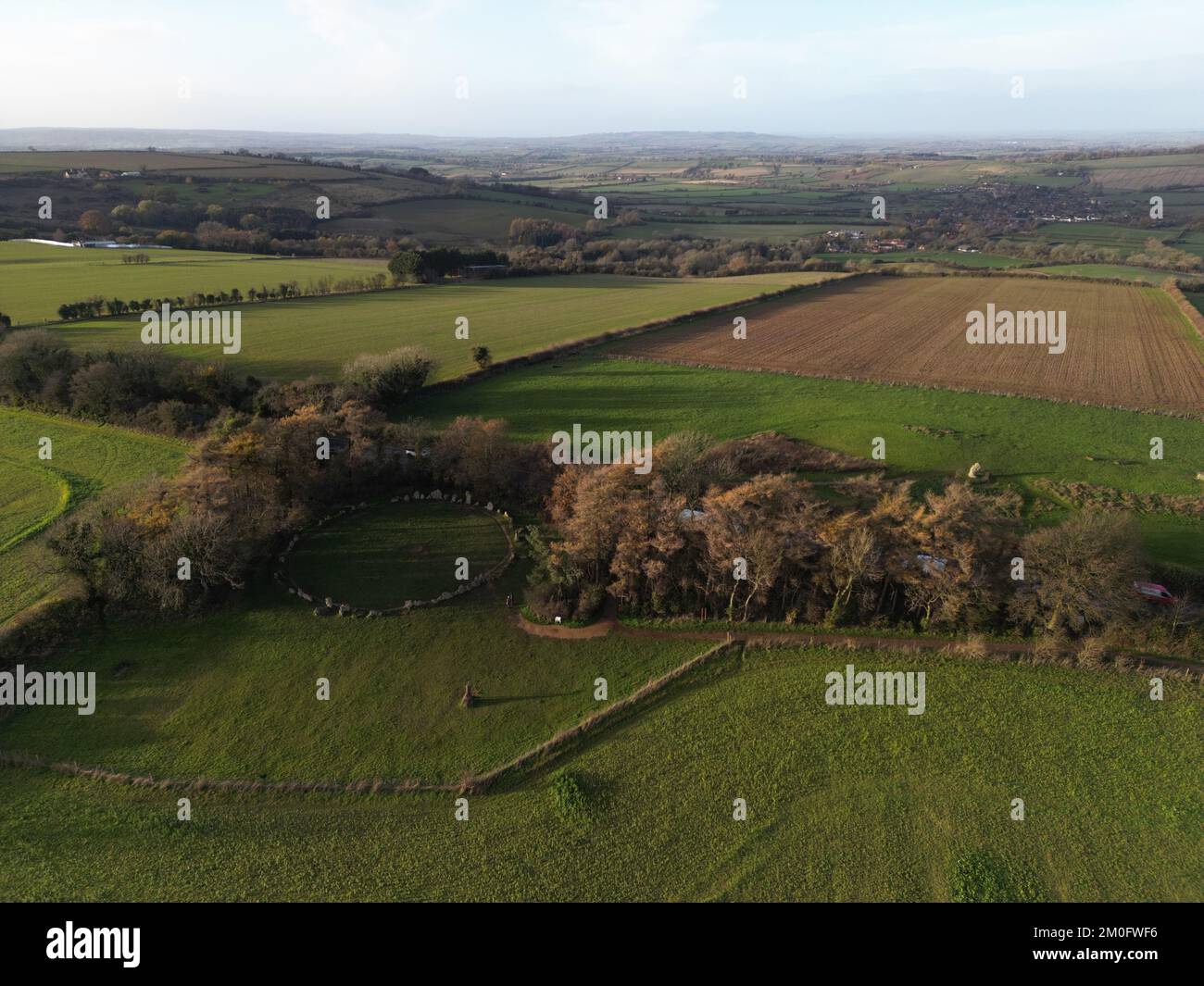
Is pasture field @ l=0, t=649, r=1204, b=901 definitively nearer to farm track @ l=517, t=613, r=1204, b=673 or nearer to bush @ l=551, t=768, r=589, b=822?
bush @ l=551, t=768, r=589, b=822

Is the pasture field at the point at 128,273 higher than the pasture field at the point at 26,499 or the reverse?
higher

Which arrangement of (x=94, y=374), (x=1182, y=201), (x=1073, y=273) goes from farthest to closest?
(x=1182, y=201)
(x=1073, y=273)
(x=94, y=374)

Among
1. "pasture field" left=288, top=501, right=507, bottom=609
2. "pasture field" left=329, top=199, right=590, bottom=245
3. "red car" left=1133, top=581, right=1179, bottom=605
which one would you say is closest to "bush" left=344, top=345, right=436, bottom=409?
"pasture field" left=288, top=501, right=507, bottom=609

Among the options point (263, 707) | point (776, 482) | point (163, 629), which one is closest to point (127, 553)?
point (163, 629)

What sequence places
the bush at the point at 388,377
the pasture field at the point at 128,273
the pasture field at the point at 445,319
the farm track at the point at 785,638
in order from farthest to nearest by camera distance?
the pasture field at the point at 128,273 < the pasture field at the point at 445,319 < the bush at the point at 388,377 < the farm track at the point at 785,638

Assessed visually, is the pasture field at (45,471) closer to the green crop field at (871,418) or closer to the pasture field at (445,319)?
the pasture field at (445,319)

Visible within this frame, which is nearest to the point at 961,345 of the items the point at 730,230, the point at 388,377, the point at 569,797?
the point at 388,377

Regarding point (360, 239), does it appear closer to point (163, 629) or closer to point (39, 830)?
point (163, 629)

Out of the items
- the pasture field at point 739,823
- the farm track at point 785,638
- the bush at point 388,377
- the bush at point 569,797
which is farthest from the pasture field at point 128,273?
the bush at point 569,797
